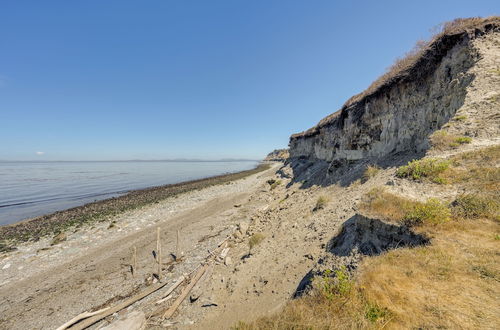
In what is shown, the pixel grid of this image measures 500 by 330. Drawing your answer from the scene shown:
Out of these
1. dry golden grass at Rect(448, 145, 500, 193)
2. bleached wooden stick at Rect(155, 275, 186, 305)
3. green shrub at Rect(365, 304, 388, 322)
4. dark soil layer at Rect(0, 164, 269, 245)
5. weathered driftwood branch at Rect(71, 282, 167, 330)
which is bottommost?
dark soil layer at Rect(0, 164, 269, 245)

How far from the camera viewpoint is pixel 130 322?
827cm

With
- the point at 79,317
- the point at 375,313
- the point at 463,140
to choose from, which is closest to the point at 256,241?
the point at 79,317

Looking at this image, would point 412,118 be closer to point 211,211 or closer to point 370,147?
point 370,147

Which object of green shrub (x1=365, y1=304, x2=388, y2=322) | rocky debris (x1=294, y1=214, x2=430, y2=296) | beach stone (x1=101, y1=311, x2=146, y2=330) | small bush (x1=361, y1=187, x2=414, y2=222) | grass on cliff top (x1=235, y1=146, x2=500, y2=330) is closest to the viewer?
grass on cliff top (x1=235, y1=146, x2=500, y2=330)

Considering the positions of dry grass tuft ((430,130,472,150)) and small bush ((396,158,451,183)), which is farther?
dry grass tuft ((430,130,472,150))

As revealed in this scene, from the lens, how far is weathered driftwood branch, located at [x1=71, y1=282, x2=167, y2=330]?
28.7 ft

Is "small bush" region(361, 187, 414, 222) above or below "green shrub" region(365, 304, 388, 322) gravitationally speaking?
above

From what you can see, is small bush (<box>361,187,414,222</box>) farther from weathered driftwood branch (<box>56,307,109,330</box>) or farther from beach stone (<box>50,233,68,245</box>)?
beach stone (<box>50,233,68,245</box>)

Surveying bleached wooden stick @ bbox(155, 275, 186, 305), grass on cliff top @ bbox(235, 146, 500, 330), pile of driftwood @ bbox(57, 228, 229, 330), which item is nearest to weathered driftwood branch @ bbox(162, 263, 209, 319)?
pile of driftwood @ bbox(57, 228, 229, 330)

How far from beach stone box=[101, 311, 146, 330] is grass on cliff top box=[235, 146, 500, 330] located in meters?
7.00

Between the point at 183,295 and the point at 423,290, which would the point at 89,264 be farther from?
the point at 423,290

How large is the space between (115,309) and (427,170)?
1607cm

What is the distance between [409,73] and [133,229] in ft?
98.8

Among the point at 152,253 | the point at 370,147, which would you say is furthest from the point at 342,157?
the point at 152,253
